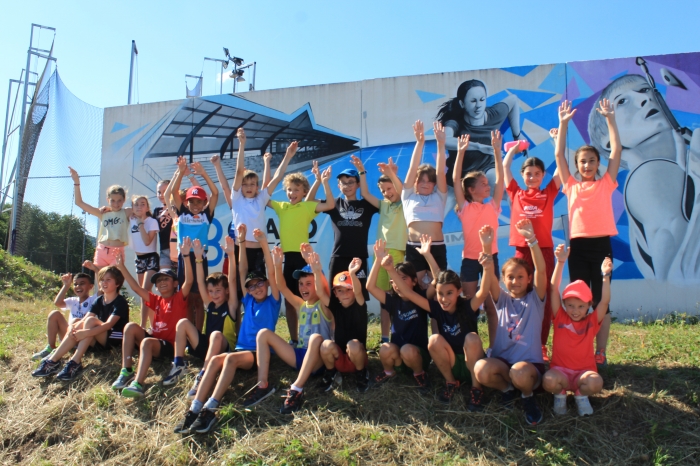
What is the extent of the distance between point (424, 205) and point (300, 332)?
1.68 m

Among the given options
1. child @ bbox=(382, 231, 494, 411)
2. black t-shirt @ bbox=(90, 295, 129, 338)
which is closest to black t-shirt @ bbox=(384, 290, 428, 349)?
child @ bbox=(382, 231, 494, 411)

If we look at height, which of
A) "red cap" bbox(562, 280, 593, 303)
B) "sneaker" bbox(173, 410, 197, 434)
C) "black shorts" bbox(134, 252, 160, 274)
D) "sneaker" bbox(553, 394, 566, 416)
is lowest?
"sneaker" bbox(173, 410, 197, 434)

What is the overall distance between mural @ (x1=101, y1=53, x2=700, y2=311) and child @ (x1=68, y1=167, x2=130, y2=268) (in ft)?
11.8

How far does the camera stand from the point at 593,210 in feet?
15.1

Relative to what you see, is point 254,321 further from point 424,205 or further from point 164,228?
point 164,228

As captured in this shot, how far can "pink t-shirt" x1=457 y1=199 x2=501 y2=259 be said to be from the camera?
497 cm

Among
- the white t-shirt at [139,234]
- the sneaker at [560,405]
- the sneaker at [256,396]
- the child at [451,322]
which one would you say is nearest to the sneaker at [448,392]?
the child at [451,322]

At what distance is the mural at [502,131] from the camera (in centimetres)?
832

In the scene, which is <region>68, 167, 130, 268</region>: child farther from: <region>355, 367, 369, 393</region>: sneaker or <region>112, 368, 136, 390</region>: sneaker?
<region>355, 367, 369, 393</region>: sneaker

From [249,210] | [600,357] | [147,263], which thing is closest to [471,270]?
[600,357]

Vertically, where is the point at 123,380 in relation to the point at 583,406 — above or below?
below

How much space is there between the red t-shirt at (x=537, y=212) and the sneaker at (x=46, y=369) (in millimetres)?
4827

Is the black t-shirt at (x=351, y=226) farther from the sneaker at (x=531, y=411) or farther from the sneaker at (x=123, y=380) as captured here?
the sneaker at (x=123, y=380)

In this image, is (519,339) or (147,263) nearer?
(519,339)
